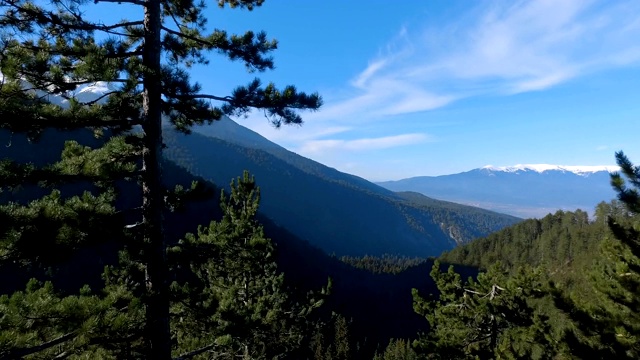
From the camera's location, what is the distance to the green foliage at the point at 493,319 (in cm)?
1116

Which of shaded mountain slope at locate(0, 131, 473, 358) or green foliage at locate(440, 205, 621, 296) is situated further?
shaded mountain slope at locate(0, 131, 473, 358)

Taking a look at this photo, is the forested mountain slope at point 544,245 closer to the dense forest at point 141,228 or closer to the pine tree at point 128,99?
the dense forest at point 141,228

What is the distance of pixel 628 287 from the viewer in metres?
10.3

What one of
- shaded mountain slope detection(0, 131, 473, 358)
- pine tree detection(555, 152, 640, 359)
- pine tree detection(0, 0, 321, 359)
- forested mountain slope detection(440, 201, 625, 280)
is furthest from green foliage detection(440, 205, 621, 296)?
pine tree detection(0, 0, 321, 359)

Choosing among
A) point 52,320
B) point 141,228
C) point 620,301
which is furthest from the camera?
point 620,301

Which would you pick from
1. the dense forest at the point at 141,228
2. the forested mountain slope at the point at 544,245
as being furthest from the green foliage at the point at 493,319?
the forested mountain slope at the point at 544,245

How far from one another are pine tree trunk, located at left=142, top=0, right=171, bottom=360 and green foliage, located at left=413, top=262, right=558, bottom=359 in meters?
9.24

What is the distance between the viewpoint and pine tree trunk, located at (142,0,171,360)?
19.7 ft

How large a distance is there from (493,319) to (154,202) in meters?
11.4

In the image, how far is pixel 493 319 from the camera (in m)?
12.5

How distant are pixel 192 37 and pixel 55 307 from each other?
5.09 metres

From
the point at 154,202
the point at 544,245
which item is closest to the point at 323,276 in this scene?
the point at 544,245

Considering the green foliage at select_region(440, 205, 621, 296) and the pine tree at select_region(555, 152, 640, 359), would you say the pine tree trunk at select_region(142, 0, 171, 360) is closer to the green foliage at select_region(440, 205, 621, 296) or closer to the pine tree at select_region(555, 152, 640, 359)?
the pine tree at select_region(555, 152, 640, 359)

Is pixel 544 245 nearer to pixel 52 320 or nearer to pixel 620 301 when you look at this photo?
pixel 620 301
